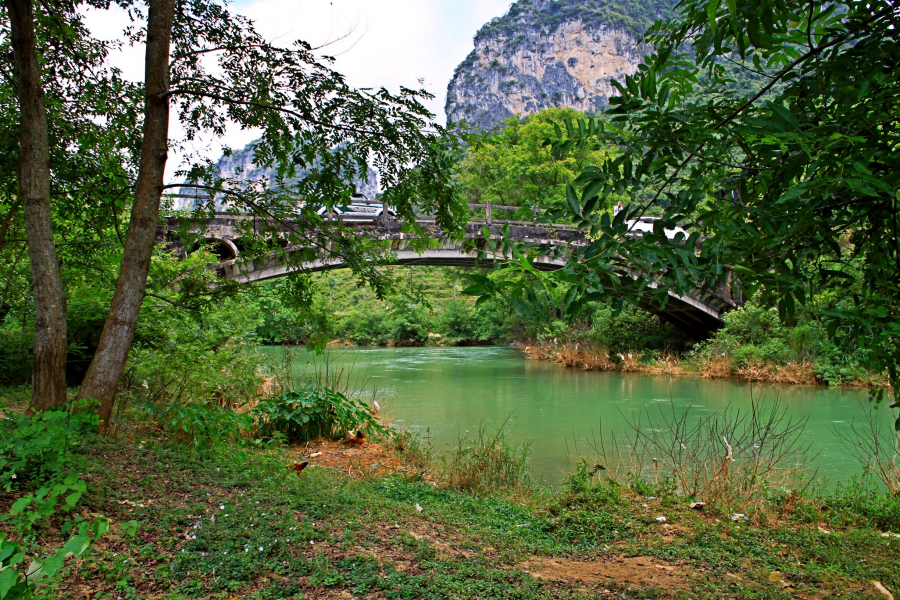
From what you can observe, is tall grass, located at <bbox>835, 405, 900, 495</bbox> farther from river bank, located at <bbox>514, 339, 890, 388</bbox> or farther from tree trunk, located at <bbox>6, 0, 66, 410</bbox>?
tree trunk, located at <bbox>6, 0, 66, 410</bbox>

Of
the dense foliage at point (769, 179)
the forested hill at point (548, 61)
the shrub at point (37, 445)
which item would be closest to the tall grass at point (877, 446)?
the dense foliage at point (769, 179)

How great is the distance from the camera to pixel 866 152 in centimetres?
149

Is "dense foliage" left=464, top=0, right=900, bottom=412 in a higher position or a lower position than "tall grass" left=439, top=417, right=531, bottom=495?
higher

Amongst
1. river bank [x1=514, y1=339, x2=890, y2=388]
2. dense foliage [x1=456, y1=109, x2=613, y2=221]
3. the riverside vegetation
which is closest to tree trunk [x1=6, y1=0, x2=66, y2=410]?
the riverside vegetation

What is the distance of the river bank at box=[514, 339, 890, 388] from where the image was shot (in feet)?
44.7

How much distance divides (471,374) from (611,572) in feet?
44.1

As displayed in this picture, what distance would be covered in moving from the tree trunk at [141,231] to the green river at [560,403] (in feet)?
8.91

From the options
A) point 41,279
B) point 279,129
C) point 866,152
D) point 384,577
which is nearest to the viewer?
point 866,152

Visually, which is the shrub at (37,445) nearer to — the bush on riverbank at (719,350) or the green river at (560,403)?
the green river at (560,403)

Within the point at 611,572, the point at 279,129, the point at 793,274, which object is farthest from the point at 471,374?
the point at 793,274

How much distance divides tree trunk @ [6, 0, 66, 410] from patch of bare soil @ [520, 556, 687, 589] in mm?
2717

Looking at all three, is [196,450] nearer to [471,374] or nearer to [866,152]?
[866,152]

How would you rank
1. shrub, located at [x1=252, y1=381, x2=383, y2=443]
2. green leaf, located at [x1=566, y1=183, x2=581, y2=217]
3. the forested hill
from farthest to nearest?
the forested hill < shrub, located at [x1=252, y1=381, x2=383, y2=443] < green leaf, located at [x1=566, y1=183, x2=581, y2=217]

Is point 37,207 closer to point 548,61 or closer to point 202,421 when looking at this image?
point 202,421
